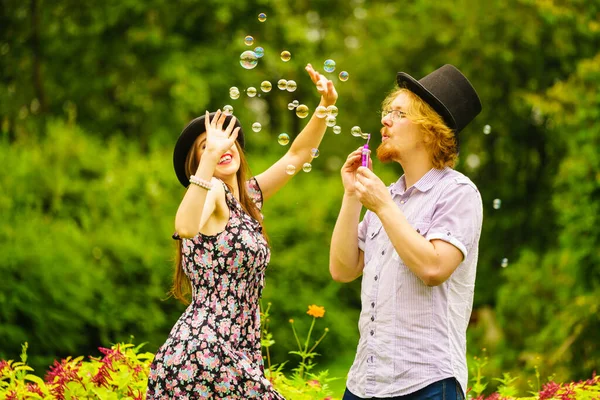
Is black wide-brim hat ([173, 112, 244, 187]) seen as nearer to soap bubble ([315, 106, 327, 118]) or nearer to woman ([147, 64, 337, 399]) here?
woman ([147, 64, 337, 399])

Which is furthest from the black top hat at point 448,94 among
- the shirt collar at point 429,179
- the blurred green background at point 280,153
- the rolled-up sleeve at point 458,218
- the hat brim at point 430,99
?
the blurred green background at point 280,153

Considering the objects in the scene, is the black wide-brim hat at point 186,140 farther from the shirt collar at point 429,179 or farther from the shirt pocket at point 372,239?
the shirt collar at point 429,179

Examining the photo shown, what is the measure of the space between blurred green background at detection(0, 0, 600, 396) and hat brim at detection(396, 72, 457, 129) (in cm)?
143

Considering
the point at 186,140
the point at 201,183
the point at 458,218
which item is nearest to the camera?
the point at 458,218

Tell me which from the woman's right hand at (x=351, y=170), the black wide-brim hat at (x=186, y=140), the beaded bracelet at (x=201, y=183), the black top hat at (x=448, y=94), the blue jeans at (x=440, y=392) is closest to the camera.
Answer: the blue jeans at (x=440, y=392)

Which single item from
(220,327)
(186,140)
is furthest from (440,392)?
(186,140)

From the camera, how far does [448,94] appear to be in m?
3.24

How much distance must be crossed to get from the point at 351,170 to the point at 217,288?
69cm

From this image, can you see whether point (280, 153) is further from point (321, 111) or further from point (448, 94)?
point (448, 94)

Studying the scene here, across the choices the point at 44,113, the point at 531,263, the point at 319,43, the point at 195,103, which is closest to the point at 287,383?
the point at 531,263

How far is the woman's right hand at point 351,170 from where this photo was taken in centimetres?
338

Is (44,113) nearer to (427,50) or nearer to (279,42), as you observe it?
(279,42)

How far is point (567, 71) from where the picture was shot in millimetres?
13039

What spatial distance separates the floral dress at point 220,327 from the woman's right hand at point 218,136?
0.94 feet
